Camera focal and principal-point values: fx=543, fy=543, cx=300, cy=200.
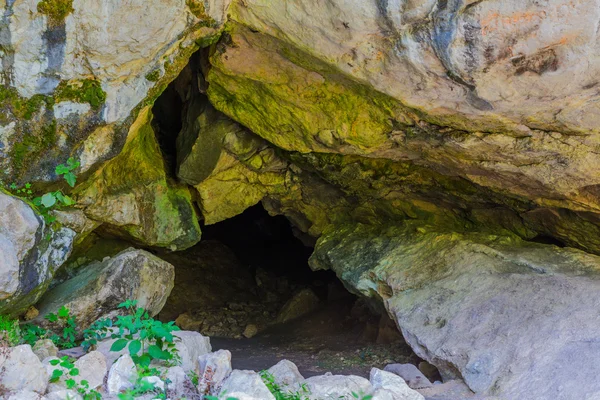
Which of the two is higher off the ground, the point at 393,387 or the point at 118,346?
the point at 393,387

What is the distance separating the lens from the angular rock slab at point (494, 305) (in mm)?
3701

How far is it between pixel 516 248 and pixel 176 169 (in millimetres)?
3851

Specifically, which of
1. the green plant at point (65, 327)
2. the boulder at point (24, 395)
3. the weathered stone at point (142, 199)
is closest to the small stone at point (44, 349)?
the green plant at point (65, 327)

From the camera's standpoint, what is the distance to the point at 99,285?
16.1 feet

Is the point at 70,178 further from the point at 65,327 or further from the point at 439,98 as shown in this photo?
the point at 439,98

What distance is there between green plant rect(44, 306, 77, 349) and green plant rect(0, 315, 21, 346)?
445mm

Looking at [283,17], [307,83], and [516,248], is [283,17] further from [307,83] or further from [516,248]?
[516,248]

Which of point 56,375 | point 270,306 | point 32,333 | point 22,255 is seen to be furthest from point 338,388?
point 270,306

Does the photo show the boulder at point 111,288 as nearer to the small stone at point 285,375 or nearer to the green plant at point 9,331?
the green plant at point 9,331

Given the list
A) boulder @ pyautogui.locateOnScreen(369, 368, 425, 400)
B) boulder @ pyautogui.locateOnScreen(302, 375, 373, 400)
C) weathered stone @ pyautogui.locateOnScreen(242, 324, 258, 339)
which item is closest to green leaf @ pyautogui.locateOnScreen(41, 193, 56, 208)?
boulder @ pyautogui.locateOnScreen(302, 375, 373, 400)

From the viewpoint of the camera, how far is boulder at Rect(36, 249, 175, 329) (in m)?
4.69

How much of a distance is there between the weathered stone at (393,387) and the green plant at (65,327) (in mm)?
2452

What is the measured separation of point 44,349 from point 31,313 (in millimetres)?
883

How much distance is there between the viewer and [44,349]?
3.66m
